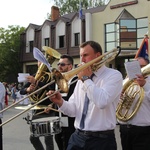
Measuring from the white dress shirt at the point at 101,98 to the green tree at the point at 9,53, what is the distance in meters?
33.3

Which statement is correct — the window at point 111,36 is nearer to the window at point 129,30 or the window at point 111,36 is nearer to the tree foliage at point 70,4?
the window at point 129,30

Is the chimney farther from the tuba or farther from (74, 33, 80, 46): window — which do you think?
the tuba

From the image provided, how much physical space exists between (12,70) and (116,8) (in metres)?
17.2

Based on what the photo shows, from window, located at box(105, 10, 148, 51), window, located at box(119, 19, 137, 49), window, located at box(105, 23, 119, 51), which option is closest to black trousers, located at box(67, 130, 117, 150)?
window, located at box(105, 10, 148, 51)

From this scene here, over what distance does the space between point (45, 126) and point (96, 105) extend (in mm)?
2254

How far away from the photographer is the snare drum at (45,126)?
486 centimetres

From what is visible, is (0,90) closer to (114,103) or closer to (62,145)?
(62,145)

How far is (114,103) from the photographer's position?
3.12 metres

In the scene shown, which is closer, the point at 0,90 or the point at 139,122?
the point at 139,122

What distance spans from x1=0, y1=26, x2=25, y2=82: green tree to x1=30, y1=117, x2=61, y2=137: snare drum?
31.3 m

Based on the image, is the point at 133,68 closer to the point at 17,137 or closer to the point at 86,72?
the point at 86,72

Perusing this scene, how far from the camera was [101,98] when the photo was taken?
9.33 feet

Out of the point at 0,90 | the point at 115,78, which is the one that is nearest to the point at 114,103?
the point at 115,78

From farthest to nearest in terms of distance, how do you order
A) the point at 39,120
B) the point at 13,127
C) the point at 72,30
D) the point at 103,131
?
the point at 72,30 < the point at 13,127 < the point at 39,120 < the point at 103,131
